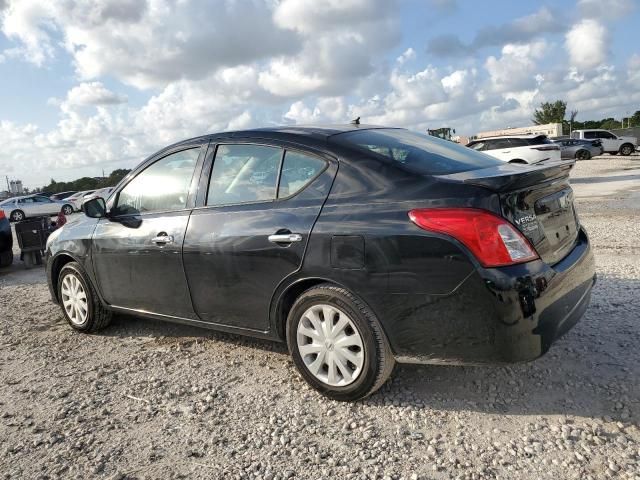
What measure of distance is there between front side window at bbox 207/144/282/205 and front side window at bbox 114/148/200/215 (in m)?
0.27

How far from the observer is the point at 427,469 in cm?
247

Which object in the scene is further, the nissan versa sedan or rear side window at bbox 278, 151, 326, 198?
rear side window at bbox 278, 151, 326, 198

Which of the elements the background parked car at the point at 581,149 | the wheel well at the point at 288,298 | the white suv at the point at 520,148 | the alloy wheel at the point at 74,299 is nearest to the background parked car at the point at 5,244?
the alloy wheel at the point at 74,299

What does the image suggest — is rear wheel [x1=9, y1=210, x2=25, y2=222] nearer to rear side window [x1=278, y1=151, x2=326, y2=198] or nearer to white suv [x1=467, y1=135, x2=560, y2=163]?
white suv [x1=467, y1=135, x2=560, y2=163]

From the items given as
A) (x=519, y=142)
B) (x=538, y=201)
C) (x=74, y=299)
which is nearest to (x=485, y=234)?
(x=538, y=201)

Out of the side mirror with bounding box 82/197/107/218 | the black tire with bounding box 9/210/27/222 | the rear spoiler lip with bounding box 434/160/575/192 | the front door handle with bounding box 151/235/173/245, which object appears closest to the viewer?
the rear spoiler lip with bounding box 434/160/575/192

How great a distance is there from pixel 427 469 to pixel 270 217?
66.1 inches

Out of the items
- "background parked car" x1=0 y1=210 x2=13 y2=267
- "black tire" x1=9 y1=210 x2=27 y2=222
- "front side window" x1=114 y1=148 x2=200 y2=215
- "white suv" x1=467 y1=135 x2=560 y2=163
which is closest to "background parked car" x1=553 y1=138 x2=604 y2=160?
"white suv" x1=467 y1=135 x2=560 y2=163

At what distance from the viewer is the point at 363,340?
2.95 metres

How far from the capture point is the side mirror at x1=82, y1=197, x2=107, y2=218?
14.1 ft

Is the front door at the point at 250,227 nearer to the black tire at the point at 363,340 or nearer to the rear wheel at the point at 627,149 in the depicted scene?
the black tire at the point at 363,340

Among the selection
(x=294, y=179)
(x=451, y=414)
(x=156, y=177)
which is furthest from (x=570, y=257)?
(x=156, y=177)

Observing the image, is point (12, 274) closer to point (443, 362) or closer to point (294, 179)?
point (294, 179)

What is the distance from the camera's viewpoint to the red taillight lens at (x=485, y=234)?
2.59 meters
